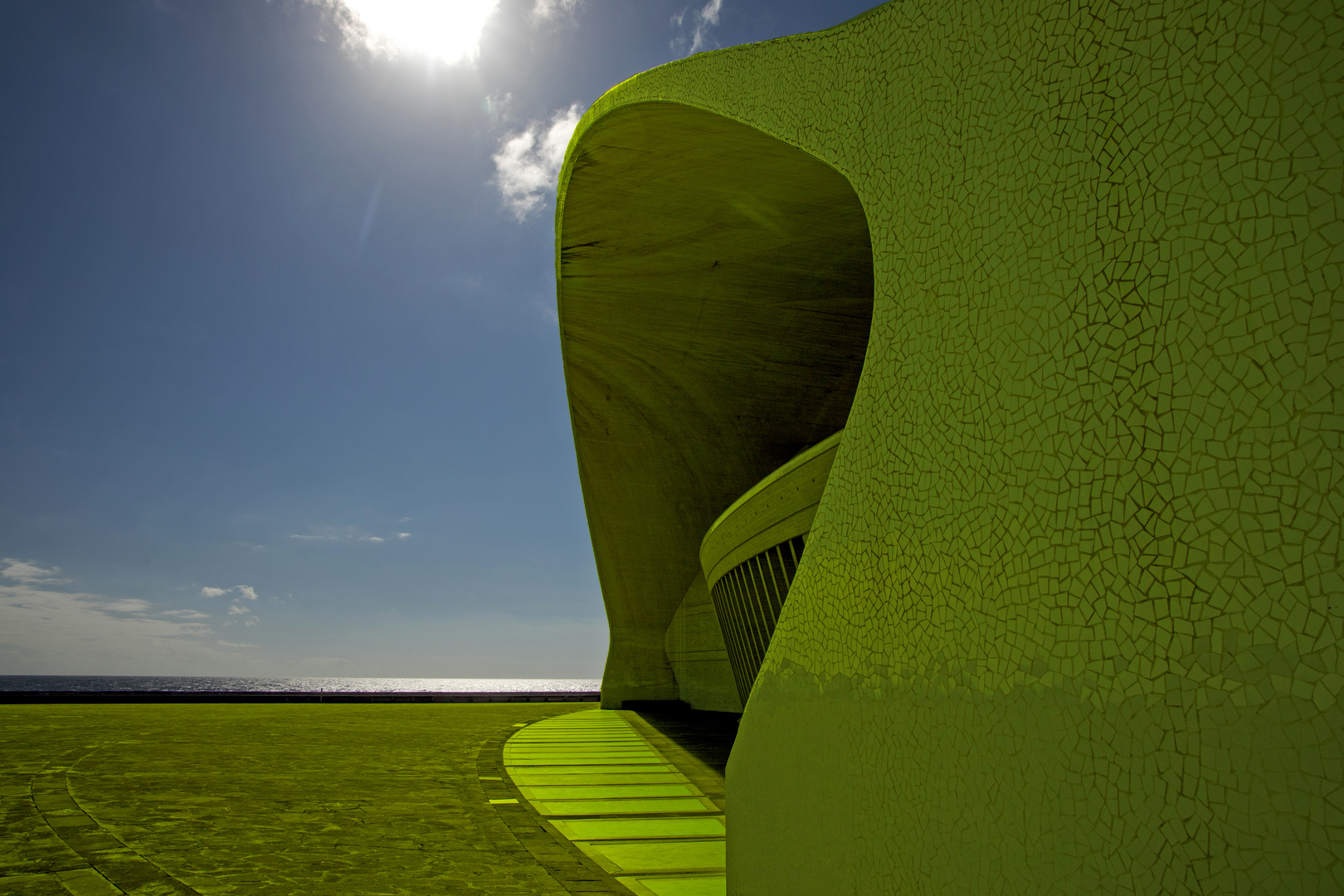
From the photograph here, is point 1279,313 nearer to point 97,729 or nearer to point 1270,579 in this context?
point 1270,579

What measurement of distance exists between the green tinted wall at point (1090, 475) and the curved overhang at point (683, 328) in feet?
A: 17.4

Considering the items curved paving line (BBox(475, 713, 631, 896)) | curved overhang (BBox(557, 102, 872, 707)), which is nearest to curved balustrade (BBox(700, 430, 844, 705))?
curved paving line (BBox(475, 713, 631, 896))

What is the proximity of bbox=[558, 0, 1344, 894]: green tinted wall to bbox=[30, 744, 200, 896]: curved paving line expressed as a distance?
125 inches

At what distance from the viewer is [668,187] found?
34.9ft

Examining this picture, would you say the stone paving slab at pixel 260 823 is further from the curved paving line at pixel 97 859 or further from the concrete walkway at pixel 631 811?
the concrete walkway at pixel 631 811

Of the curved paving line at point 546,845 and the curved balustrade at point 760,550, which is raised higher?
the curved balustrade at point 760,550

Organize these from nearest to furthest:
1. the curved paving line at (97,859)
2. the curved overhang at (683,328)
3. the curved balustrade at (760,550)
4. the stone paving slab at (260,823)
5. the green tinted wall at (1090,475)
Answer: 1. the green tinted wall at (1090,475)
2. the curved paving line at (97,859)
3. the stone paving slab at (260,823)
4. the curved balustrade at (760,550)
5. the curved overhang at (683,328)

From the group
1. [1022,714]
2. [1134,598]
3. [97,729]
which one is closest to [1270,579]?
[1134,598]

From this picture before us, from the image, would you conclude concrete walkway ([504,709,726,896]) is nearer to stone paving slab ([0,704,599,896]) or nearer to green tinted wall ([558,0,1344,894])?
stone paving slab ([0,704,599,896])

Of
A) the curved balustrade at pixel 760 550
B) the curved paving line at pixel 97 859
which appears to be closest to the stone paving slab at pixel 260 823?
the curved paving line at pixel 97 859

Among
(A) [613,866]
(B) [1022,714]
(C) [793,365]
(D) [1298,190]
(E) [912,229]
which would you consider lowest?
(A) [613,866]

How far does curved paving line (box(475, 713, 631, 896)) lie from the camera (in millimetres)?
4035

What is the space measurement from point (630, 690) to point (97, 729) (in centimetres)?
1203

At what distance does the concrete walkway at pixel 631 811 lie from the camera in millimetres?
4305
